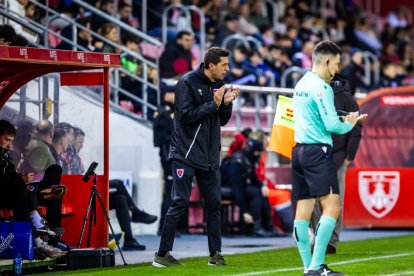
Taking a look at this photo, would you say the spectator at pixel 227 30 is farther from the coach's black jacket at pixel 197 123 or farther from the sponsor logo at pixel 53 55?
the sponsor logo at pixel 53 55

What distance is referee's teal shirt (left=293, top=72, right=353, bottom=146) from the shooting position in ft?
34.9

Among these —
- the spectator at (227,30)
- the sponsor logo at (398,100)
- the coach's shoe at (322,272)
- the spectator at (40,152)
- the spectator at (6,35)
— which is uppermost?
the spectator at (227,30)

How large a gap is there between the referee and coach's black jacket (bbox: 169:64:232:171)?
1.89m

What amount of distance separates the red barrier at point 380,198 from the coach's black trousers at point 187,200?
720cm

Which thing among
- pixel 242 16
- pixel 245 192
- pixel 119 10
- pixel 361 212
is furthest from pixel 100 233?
pixel 242 16

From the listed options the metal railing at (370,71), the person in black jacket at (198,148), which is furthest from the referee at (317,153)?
the metal railing at (370,71)

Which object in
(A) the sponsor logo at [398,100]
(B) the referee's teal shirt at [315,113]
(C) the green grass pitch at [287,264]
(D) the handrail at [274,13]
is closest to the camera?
(B) the referee's teal shirt at [315,113]

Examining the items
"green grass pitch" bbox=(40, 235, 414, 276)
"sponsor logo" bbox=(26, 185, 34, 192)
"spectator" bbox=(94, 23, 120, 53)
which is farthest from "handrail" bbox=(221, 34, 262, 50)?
"sponsor logo" bbox=(26, 185, 34, 192)

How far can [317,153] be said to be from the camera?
35.3 feet

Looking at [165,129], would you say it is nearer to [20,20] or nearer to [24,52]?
[20,20]

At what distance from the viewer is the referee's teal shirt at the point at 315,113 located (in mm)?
10625

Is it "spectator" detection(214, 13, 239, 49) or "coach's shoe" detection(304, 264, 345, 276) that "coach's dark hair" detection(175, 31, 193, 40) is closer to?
"spectator" detection(214, 13, 239, 49)

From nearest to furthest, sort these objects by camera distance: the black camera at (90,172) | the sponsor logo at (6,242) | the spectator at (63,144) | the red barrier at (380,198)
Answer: the sponsor logo at (6,242) < the black camera at (90,172) < the spectator at (63,144) < the red barrier at (380,198)

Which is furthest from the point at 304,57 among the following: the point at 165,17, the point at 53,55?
the point at 53,55
